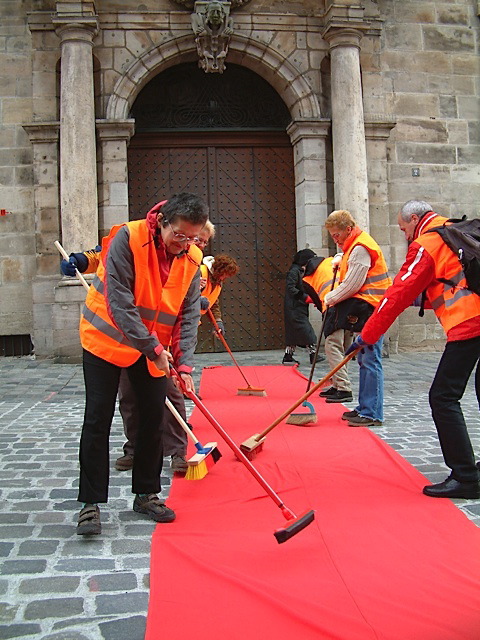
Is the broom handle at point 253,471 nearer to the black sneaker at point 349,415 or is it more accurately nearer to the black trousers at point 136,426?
the black trousers at point 136,426

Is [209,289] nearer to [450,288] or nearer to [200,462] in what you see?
[200,462]

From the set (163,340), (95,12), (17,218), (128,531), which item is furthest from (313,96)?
(128,531)

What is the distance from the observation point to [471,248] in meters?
3.69

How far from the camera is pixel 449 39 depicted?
11.5m

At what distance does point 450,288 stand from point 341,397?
10.2 ft

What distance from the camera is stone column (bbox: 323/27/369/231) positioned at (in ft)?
33.7

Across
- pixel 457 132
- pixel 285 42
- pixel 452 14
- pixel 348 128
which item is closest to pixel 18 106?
pixel 285 42

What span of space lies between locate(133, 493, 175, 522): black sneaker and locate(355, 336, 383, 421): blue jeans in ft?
8.28

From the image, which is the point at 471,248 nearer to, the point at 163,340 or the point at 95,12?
the point at 163,340

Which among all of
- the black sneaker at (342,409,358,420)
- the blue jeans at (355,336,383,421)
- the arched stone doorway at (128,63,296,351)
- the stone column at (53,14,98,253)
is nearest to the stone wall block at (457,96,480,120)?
the arched stone doorway at (128,63,296,351)

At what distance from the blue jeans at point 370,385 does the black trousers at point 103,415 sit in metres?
2.56

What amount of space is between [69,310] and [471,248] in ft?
22.7

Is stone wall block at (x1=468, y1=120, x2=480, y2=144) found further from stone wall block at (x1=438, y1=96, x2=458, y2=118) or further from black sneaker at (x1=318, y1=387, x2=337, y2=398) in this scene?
black sneaker at (x1=318, y1=387, x2=337, y2=398)

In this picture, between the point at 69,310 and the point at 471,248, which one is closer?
the point at 471,248
